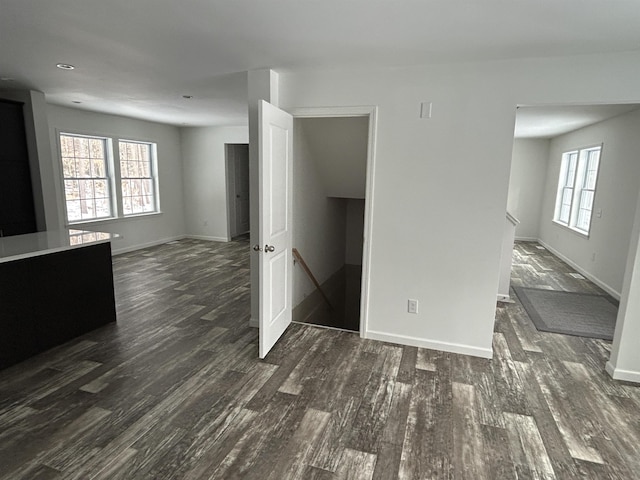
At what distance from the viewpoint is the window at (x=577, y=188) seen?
5941 mm

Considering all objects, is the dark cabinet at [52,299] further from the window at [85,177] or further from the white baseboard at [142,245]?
the white baseboard at [142,245]

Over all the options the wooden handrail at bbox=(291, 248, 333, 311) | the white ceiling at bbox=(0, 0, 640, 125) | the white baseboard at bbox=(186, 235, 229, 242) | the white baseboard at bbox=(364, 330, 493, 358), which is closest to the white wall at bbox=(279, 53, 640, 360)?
the white baseboard at bbox=(364, 330, 493, 358)

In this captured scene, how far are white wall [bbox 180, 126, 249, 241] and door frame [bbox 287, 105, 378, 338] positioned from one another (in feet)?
14.9

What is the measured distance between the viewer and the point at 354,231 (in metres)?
6.44

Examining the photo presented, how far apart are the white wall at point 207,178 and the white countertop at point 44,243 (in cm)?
426

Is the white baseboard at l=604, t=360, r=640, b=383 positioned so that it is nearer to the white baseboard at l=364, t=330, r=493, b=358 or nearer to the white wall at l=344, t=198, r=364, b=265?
the white baseboard at l=364, t=330, r=493, b=358

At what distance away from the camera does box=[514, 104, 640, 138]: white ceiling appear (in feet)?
14.5

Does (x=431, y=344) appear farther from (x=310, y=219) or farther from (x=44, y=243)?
(x=44, y=243)

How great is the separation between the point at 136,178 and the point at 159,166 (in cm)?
55

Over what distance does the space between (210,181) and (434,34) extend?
638cm

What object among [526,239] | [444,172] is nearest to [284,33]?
[444,172]

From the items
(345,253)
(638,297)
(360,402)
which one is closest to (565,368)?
(638,297)

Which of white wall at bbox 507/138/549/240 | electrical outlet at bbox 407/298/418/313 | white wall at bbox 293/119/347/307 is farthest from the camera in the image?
white wall at bbox 507/138/549/240

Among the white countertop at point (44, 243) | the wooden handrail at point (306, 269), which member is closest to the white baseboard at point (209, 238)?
the wooden handrail at point (306, 269)
